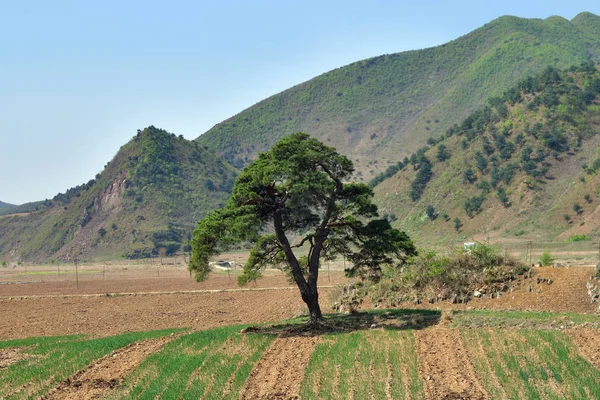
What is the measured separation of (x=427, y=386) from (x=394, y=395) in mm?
1237

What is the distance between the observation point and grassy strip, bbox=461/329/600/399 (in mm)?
16734

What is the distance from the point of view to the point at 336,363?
2056 centimetres

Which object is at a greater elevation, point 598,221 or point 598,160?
point 598,160

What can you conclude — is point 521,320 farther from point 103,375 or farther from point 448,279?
point 103,375

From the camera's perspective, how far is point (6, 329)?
38062 millimetres

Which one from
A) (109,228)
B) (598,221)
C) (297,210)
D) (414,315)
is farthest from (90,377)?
(109,228)

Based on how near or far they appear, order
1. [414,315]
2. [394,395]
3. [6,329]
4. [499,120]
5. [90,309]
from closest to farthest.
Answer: [394,395] → [414,315] → [6,329] → [90,309] → [499,120]

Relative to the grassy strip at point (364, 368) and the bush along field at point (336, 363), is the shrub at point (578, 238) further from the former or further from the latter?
the grassy strip at point (364, 368)

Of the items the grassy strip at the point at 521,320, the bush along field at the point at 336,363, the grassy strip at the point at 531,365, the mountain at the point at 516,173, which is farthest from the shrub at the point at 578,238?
the grassy strip at the point at 531,365

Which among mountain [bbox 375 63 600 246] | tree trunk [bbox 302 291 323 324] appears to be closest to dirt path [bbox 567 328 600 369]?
tree trunk [bbox 302 291 323 324]

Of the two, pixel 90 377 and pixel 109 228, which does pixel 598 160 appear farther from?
pixel 109 228

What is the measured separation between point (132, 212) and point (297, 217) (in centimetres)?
14720

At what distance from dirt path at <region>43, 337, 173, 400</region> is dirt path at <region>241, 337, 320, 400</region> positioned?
4.30 meters

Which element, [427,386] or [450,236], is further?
[450,236]
